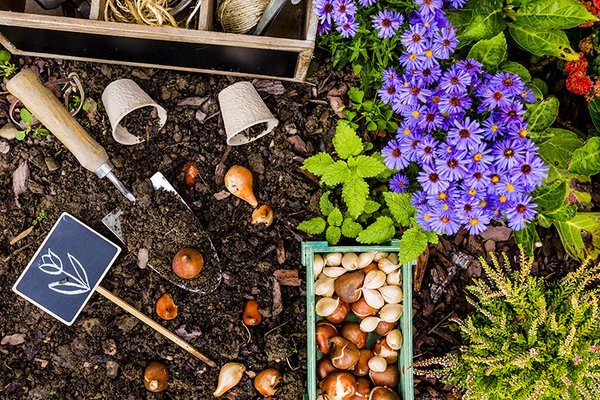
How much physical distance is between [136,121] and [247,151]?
379 millimetres

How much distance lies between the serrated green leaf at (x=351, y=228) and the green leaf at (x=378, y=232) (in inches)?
2.6

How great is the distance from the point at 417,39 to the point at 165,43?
0.72 m

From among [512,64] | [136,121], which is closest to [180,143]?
[136,121]

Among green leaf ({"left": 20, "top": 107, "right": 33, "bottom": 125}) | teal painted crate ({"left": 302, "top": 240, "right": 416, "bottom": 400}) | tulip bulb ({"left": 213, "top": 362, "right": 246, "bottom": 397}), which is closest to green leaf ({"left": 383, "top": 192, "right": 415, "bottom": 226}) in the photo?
teal painted crate ({"left": 302, "top": 240, "right": 416, "bottom": 400})

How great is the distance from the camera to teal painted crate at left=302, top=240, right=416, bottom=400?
5.67ft

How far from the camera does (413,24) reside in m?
1.49

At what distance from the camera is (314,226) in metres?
1.80

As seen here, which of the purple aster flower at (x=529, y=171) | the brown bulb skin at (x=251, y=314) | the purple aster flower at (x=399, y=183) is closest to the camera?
the purple aster flower at (x=529, y=171)

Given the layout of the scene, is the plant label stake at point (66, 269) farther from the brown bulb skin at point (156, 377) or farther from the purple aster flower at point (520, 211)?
the purple aster flower at point (520, 211)

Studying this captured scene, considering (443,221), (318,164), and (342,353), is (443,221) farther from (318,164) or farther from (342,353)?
(342,353)

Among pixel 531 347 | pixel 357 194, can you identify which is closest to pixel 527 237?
pixel 531 347

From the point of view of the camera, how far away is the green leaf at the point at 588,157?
5.02 feet

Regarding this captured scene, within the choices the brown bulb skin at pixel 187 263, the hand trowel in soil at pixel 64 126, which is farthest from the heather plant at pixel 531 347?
the hand trowel in soil at pixel 64 126

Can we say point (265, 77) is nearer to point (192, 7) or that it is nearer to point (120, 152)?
point (192, 7)
